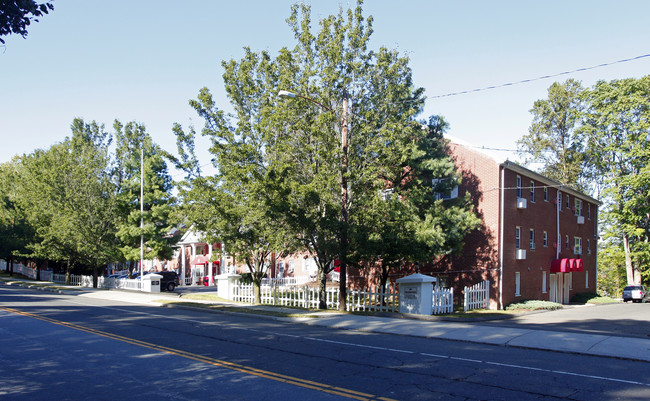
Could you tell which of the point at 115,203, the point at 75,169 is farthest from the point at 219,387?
the point at 75,169

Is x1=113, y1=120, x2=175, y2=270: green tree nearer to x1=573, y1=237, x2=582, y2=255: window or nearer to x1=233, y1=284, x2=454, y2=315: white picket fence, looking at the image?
x1=233, y1=284, x2=454, y2=315: white picket fence

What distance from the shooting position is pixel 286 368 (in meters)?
9.41

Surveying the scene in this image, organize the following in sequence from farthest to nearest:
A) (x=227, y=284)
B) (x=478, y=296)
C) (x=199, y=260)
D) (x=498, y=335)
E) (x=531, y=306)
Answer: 1. (x=199, y=260)
2. (x=227, y=284)
3. (x=531, y=306)
4. (x=478, y=296)
5. (x=498, y=335)

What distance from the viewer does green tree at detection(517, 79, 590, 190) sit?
49719mm

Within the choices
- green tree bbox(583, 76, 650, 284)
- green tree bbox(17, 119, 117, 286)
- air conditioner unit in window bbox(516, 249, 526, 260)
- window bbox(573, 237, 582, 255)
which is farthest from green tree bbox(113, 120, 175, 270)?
green tree bbox(583, 76, 650, 284)

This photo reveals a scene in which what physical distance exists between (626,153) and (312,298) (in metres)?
32.9

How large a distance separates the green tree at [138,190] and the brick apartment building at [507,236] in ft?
75.2

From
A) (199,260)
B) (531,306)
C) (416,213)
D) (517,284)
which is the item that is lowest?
(531,306)

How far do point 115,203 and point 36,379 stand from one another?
33.3 meters

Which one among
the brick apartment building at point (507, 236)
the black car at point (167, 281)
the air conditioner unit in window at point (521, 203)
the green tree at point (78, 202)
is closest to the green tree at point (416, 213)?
the brick apartment building at point (507, 236)

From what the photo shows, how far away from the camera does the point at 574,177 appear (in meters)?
50.2

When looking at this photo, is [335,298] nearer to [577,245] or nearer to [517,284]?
[517,284]

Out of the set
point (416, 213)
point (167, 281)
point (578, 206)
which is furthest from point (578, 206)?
point (167, 281)

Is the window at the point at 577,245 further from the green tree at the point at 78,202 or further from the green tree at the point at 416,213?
the green tree at the point at 78,202
